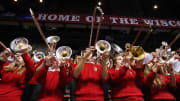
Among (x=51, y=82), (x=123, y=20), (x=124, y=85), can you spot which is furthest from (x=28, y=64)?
(x=123, y=20)

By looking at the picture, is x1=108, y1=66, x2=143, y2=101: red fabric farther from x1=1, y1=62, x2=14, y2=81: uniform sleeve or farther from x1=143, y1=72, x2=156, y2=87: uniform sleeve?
x1=1, y1=62, x2=14, y2=81: uniform sleeve

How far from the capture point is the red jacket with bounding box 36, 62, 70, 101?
196 centimetres

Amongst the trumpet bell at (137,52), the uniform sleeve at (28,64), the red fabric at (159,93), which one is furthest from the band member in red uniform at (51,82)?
the red fabric at (159,93)

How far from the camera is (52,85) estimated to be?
81.9 inches

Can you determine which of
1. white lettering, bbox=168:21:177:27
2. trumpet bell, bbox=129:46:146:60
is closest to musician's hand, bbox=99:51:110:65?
trumpet bell, bbox=129:46:146:60

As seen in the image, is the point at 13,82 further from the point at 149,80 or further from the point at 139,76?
the point at 149,80

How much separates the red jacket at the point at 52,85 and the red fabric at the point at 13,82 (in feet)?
0.60

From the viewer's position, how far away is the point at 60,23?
15.4ft

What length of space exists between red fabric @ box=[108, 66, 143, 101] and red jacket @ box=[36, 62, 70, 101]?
784mm

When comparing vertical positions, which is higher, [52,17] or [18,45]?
[52,17]

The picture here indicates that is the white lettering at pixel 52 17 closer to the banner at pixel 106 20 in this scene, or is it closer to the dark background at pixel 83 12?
the banner at pixel 106 20

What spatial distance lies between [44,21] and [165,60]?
3.85 meters

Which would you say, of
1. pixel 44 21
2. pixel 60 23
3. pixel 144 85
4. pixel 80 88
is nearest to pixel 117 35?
pixel 60 23

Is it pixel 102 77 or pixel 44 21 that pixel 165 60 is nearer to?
pixel 102 77
